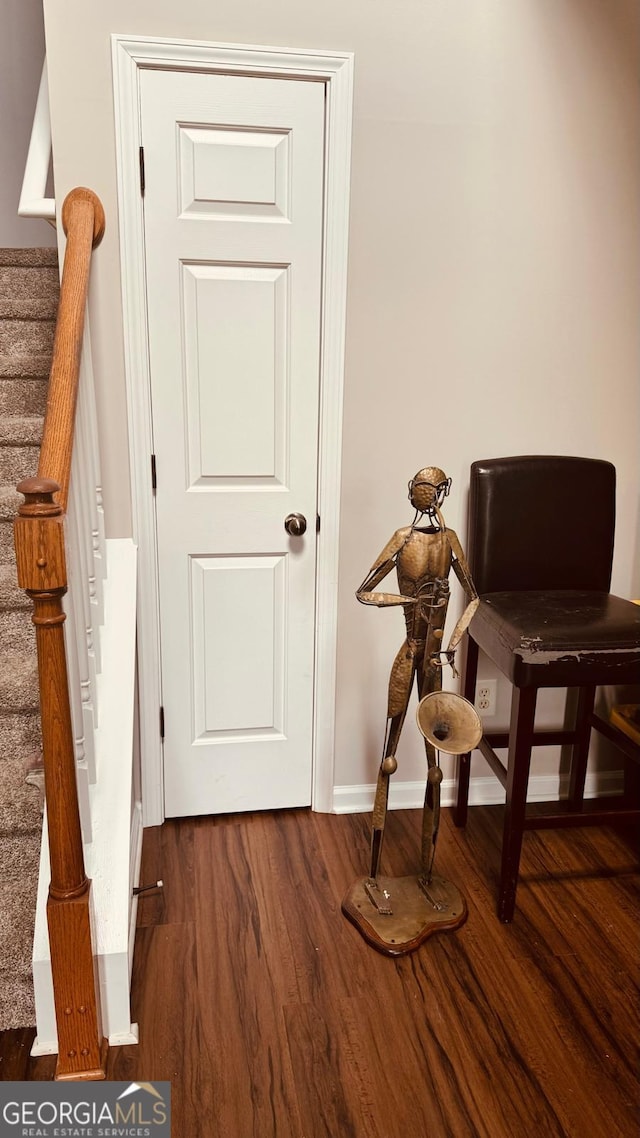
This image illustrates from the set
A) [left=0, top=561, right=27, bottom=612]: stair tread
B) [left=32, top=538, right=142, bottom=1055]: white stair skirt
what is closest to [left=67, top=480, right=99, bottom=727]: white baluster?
[left=32, top=538, right=142, bottom=1055]: white stair skirt

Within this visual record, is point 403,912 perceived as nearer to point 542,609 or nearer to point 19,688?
point 542,609

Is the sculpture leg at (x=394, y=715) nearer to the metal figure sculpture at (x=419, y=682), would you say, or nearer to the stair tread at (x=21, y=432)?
the metal figure sculpture at (x=419, y=682)

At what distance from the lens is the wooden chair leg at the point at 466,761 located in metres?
2.56

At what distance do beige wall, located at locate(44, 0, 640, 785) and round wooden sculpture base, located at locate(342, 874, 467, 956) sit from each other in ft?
1.65

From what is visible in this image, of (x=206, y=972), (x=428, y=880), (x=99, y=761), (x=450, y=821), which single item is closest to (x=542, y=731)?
(x=450, y=821)

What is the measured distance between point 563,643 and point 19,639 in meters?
1.35

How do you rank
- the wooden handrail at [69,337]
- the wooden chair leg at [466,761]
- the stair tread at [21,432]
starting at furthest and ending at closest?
the wooden chair leg at [466,761] < the stair tread at [21,432] < the wooden handrail at [69,337]

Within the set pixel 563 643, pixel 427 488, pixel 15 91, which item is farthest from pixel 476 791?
pixel 15 91

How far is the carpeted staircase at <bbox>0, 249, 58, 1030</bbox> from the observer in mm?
1647

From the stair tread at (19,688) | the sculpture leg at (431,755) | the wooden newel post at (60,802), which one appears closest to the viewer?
the wooden newel post at (60,802)

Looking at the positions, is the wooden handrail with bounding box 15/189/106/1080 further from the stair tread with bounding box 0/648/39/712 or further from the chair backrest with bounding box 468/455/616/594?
the chair backrest with bounding box 468/455/616/594

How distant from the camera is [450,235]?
7.77 feet

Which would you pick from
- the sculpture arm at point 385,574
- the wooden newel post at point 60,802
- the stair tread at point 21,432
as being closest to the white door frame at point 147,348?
the stair tread at point 21,432

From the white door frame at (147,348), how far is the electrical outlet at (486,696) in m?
0.48
